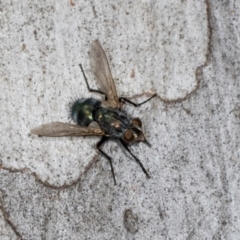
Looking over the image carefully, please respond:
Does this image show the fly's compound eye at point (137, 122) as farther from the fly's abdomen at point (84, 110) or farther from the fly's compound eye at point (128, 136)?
the fly's abdomen at point (84, 110)

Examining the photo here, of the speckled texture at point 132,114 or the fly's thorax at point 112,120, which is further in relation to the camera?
the fly's thorax at point 112,120

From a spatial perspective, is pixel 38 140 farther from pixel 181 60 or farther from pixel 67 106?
pixel 181 60

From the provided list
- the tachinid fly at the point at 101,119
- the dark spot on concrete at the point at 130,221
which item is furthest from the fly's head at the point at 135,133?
the dark spot on concrete at the point at 130,221

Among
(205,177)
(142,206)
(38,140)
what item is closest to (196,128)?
(205,177)

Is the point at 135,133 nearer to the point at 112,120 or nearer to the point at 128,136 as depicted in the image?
the point at 128,136

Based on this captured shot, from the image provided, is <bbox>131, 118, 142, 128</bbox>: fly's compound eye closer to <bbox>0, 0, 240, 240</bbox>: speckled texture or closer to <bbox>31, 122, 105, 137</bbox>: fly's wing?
<bbox>0, 0, 240, 240</bbox>: speckled texture

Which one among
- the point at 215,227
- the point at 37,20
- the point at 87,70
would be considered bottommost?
the point at 215,227

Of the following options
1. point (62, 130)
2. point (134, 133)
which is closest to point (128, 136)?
point (134, 133)
